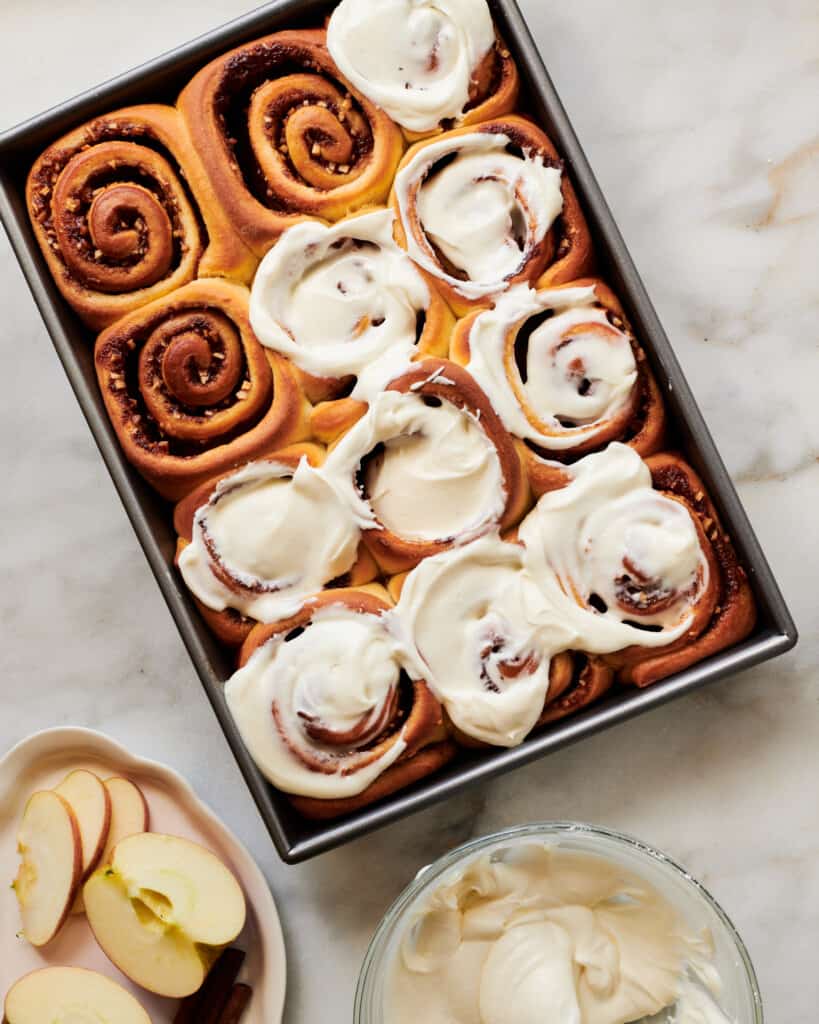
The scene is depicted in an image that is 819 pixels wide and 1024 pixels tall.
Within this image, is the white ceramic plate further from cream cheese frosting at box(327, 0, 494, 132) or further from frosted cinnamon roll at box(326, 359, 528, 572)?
cream cheese frosting at box(327, 0, 494, 132)

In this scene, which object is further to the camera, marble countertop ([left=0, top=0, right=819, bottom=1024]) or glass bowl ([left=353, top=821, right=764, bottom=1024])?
marble countertop ([left=0, top=0, right=819, bottom=1024])

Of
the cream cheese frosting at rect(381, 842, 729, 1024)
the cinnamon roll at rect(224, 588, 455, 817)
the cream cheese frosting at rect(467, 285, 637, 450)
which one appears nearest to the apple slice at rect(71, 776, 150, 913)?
the cinnamon roll at rect(224, 588, 455, 817)

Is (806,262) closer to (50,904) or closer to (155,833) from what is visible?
(155,833)

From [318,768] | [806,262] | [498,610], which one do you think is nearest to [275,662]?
[318,768]

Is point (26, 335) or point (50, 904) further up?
point (26, 335)

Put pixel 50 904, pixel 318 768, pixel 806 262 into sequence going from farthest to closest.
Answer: pixel 806 262
pixel 50 904
pixel 318 768

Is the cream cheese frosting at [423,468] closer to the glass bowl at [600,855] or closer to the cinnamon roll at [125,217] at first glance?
the cinnamon roll at [125,217]

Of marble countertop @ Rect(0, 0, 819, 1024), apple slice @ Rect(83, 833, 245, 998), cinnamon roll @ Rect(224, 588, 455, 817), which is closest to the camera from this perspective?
cinnamon roll @ Rect(224, 588, 455, 817)
